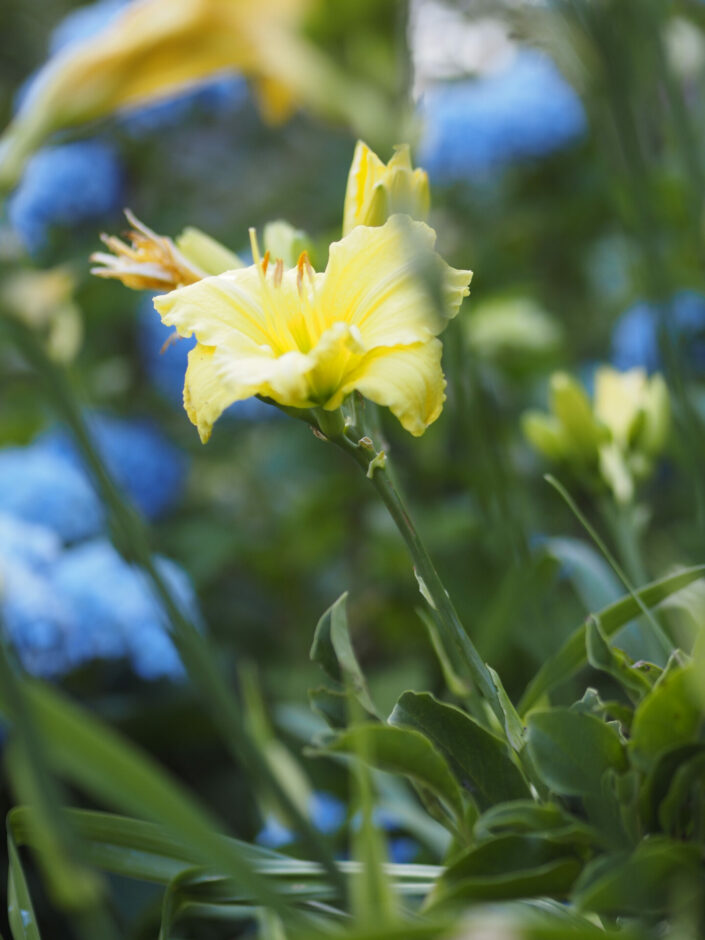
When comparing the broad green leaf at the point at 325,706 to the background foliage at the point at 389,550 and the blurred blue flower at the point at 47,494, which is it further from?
the blurred blue flower at the point at 47,494

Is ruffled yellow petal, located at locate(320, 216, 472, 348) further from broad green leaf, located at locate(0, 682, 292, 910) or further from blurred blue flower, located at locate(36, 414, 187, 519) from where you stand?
blurred blue flower, located at locate(36, 414, 187, 519)

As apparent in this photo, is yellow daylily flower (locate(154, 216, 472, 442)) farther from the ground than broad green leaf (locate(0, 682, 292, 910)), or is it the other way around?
yellow daylily flower (locate(154, 216, 472, 442))

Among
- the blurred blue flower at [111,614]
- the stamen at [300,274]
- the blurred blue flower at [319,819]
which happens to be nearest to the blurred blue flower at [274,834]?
the blurred blue flower at [319,819]

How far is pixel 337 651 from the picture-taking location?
0.62ft

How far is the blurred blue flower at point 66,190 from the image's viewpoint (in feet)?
2.46

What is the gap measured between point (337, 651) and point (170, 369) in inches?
23.2

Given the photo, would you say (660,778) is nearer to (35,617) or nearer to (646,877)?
(646,877)

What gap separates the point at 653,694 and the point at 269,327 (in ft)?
0.34

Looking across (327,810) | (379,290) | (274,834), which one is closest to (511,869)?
(379,290)

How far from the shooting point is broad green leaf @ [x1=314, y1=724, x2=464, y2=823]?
0.16 m

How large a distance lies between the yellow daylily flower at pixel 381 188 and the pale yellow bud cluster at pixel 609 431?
112 millimetres

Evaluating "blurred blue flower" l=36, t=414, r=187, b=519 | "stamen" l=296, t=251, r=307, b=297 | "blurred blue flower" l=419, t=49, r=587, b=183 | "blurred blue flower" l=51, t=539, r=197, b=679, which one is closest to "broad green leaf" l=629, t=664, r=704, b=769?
"stamen" l=296, t=251, r=307, b=297

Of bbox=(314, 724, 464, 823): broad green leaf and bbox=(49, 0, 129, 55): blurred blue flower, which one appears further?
bbox=(49, 0, 129, 55): blurred blue flower

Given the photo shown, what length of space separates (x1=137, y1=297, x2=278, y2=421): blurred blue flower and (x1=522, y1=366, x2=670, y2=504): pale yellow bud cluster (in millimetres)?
408
